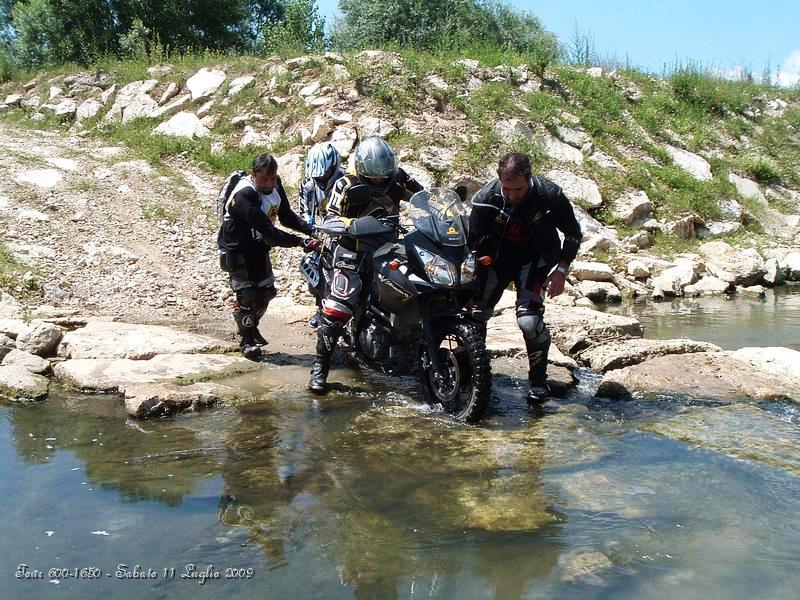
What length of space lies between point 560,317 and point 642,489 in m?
3.70

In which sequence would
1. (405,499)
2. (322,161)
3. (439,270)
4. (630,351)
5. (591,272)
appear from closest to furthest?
(405,499), (439,270), (630,351), (322,161), (591,272)

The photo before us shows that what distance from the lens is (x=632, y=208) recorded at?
1415 centimetres

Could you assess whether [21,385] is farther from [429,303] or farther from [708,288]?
[708,288]

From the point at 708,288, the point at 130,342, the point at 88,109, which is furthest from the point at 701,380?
the point at 88,109

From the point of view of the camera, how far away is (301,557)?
317cm

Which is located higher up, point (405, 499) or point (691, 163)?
point (691, 163)

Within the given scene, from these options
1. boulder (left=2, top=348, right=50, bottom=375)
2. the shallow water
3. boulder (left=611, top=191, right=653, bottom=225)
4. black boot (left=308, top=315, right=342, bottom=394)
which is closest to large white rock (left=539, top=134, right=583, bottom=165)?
boulder (left=611, top=191, right=653, bottom=225)

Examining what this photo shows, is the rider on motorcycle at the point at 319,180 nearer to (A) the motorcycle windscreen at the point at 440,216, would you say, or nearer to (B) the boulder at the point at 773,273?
(A) the motorcycle windscreen at the point at 440,216

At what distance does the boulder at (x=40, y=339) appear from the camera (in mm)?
6293

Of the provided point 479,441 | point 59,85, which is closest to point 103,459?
point 479,441

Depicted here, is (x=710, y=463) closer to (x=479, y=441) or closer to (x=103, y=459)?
(x=479, y=441)

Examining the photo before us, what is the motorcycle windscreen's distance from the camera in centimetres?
511

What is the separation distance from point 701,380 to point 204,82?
1385 cm

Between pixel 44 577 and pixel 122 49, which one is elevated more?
pixel 122 49
